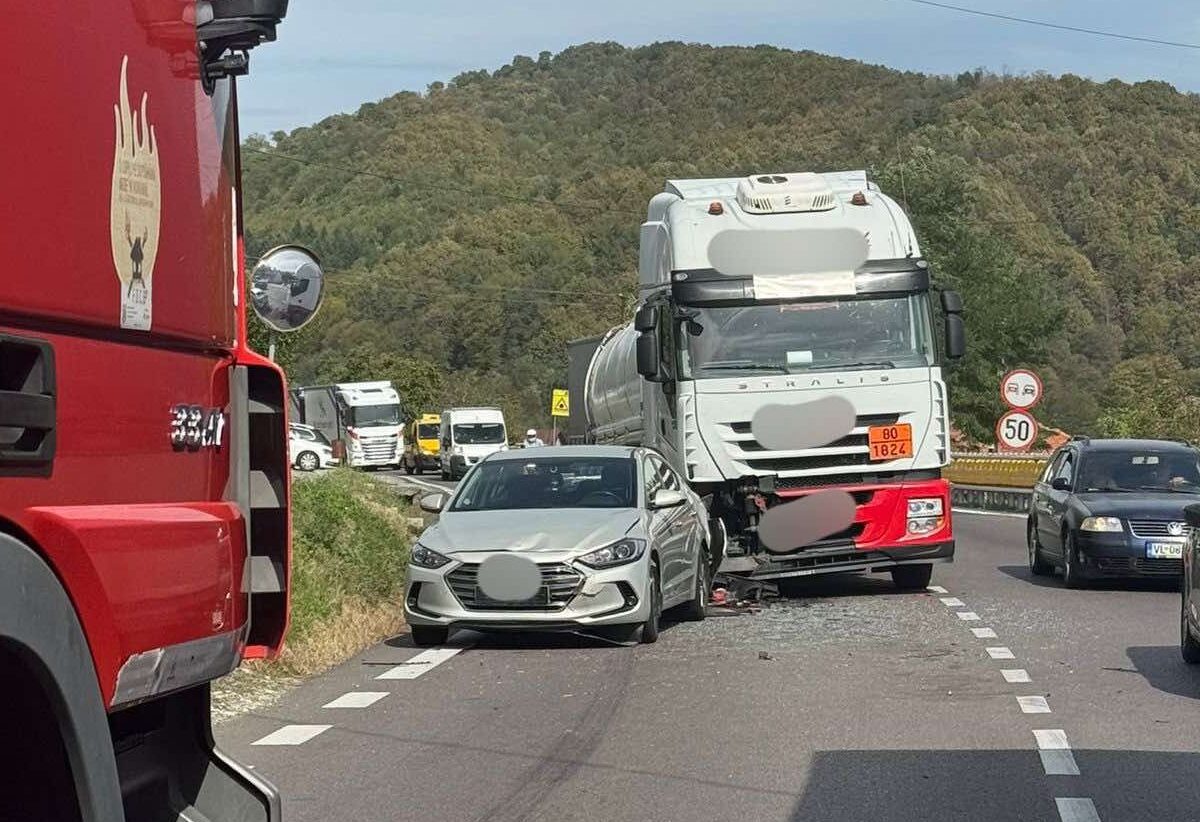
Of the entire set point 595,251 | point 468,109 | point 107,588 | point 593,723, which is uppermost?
point 468,109

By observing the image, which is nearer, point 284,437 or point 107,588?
point 107,588

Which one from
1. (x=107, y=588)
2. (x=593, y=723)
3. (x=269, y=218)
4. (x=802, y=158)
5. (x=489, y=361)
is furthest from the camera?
(x=489, y=361)

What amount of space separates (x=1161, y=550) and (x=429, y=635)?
7.85 m

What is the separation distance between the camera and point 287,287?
20.9 ft

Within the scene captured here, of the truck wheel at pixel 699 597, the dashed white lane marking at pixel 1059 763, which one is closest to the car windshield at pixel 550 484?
the truck wheel at pixel 699 597

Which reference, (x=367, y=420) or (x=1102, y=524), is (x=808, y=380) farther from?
(x=367, y=420)

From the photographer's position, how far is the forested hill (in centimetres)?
9700

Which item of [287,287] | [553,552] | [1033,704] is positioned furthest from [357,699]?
[287,287]

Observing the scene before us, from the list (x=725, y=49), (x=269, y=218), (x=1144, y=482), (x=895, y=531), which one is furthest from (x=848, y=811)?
(x=725, y=49)

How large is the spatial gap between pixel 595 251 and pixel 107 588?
98.3 meters

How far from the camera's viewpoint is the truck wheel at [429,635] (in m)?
14.6

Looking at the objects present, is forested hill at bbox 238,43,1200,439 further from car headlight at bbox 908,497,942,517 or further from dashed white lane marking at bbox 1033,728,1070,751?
dashed white lane marking at bbox 1033,728,1070,751

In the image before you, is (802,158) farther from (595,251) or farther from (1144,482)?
(1144,482)

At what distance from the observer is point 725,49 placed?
452ft
